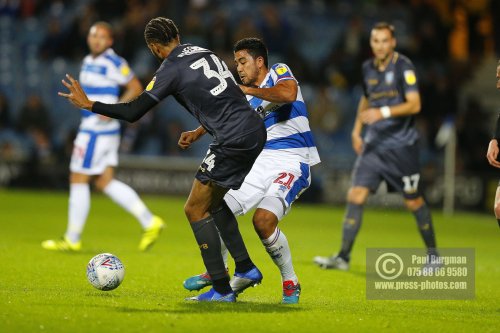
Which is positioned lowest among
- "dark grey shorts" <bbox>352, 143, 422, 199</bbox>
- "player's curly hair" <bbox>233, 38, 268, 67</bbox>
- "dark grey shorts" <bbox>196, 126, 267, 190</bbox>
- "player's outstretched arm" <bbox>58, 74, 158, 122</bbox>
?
"dark grey shorts" <bbox>352, 143, 422, 199</bbox>

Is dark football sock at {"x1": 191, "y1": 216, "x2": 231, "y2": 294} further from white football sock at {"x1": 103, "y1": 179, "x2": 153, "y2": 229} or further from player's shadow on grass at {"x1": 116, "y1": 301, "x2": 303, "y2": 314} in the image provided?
white football sock at {"x1": 103, "y1": 179, "x2": 153, "y2": 229}

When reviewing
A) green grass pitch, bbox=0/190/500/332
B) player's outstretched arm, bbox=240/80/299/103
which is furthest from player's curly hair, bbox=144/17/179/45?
green grass pitch, bbox=0/190/500/332

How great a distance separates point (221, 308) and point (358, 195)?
3950 millimetres

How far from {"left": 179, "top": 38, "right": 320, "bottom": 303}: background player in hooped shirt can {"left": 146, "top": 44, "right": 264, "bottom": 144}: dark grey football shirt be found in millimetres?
358

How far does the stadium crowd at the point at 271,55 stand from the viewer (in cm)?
2112

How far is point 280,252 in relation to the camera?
7777 mm

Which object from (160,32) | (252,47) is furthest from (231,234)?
(160,32)

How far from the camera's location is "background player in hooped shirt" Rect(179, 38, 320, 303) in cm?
775

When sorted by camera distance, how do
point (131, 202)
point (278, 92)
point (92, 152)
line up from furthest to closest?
point (131, 202)
point (92, 152)
point (278, 92)

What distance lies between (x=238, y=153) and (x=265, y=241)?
83cm

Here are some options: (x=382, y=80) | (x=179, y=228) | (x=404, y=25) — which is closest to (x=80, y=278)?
(x=382, y=80)

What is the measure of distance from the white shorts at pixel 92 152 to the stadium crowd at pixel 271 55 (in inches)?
354

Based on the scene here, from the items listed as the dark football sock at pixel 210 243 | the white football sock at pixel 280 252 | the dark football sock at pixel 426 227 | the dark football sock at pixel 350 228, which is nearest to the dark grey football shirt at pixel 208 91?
the dark football sock at pixel 210 243

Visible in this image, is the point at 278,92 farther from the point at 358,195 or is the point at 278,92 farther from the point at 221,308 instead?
the point at 358,195
